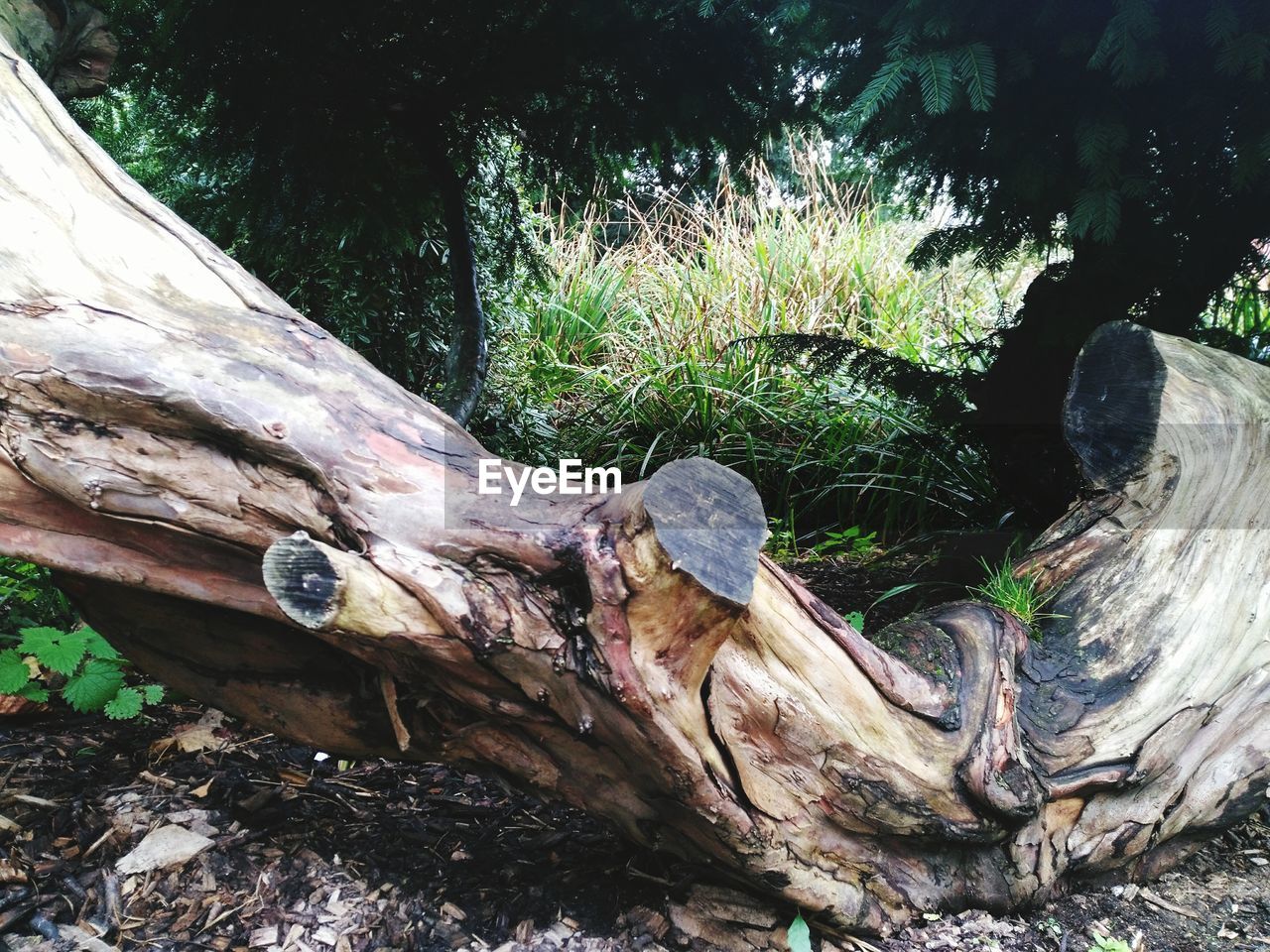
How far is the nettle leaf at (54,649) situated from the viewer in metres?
2.32

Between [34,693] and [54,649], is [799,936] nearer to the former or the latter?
[54,649]

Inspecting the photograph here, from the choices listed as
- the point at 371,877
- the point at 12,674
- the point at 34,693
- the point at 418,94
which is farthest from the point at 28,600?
the point at 418,94

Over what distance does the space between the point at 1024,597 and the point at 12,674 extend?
2589 millimetres

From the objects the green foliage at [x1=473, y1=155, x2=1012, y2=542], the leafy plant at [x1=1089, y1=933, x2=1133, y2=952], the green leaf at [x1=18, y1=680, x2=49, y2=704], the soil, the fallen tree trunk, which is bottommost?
the soil

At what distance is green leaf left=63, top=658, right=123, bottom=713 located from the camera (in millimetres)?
2369

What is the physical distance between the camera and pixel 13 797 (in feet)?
7.20

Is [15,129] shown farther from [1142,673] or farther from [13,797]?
[1142,673]

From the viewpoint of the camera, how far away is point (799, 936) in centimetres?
186

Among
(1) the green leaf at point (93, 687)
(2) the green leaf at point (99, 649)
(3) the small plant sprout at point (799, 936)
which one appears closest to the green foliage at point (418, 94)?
(2) the green leaf at point (99, 649)

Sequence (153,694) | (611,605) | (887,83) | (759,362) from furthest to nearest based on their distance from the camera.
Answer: (759,362) < (153,694) < (887,83) < (611,605)

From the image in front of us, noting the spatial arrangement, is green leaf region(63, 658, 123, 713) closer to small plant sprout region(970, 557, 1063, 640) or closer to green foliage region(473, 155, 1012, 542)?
small plant sprout region(970, 557, 1063, 640)

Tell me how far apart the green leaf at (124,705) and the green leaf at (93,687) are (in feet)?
0.06

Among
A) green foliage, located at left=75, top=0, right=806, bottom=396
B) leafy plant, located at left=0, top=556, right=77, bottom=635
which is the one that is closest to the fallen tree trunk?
green foliage, located at left=75, top=0, right=806, bottom=396

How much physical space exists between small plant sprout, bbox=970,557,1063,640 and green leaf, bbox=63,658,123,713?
2.30m
